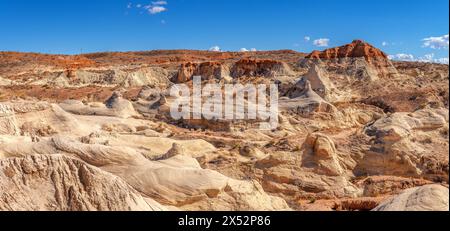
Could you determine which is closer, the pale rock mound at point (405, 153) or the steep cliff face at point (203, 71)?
the pale rock mound at point (405, 153)

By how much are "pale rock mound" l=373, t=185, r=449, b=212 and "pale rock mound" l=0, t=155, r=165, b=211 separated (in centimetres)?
324

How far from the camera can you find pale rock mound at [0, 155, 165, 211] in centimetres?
602

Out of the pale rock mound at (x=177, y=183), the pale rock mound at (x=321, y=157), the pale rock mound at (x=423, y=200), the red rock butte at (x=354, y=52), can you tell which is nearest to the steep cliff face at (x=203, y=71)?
the red rock butte at (x=354, y=52)

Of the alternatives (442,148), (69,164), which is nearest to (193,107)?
(442,148)

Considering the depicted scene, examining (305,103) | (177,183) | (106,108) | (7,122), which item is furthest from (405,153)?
(106,108)

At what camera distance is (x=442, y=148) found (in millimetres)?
12375

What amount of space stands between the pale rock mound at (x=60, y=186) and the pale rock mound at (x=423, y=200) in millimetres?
3240

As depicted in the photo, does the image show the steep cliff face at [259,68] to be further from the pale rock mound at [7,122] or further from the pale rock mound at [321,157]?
the pale rock mound at [7,122]

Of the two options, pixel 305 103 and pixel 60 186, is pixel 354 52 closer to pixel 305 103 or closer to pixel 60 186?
pixel 305 103

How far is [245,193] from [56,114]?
9518mm

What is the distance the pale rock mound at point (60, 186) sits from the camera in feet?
19.7

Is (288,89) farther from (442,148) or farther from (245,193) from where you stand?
(245,193)

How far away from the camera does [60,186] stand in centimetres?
610

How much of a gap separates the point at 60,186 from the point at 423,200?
4422mm
